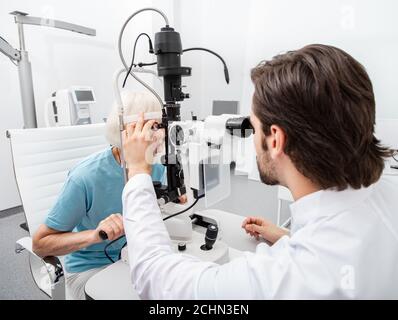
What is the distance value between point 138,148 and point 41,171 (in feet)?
2.29

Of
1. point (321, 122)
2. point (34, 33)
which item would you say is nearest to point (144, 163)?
point (321, 122)

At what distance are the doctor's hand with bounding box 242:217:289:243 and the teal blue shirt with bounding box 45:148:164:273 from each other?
1.39 ft

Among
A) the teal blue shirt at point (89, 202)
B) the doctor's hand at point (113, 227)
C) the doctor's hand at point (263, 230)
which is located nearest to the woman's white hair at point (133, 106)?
the teal blue shirt at point (89, 202)

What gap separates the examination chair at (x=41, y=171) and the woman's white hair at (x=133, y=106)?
405 millimetres

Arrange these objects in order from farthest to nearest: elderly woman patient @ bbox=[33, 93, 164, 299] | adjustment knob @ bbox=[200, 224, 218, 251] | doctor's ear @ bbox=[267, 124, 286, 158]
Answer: elderly woman patient @ bbox=[33, 93, 164, 299], adjustment knob @ bbox=[200, 224, 218, 251], doctor's ear @ bbox=[267, 124, 286, 158]

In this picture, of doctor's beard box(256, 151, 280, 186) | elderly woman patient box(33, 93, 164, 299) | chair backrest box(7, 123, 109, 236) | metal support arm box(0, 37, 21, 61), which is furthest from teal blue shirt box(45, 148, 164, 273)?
metal support arm box(0, 37, 21, 61)

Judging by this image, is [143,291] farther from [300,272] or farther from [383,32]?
[383,32]

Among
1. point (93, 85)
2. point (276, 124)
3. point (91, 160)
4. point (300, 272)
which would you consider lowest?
point (300, 272)

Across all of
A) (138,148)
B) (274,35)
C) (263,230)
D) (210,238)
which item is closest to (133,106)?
(138,148)

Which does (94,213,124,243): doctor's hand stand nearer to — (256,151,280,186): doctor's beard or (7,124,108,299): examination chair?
(7,124,108,299): examination chair

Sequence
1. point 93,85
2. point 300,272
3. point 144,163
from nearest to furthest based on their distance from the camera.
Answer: point 300,272
point 144,163
point 93,85

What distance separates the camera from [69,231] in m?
1.05

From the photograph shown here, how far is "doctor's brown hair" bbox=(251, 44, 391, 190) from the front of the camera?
584 mm
